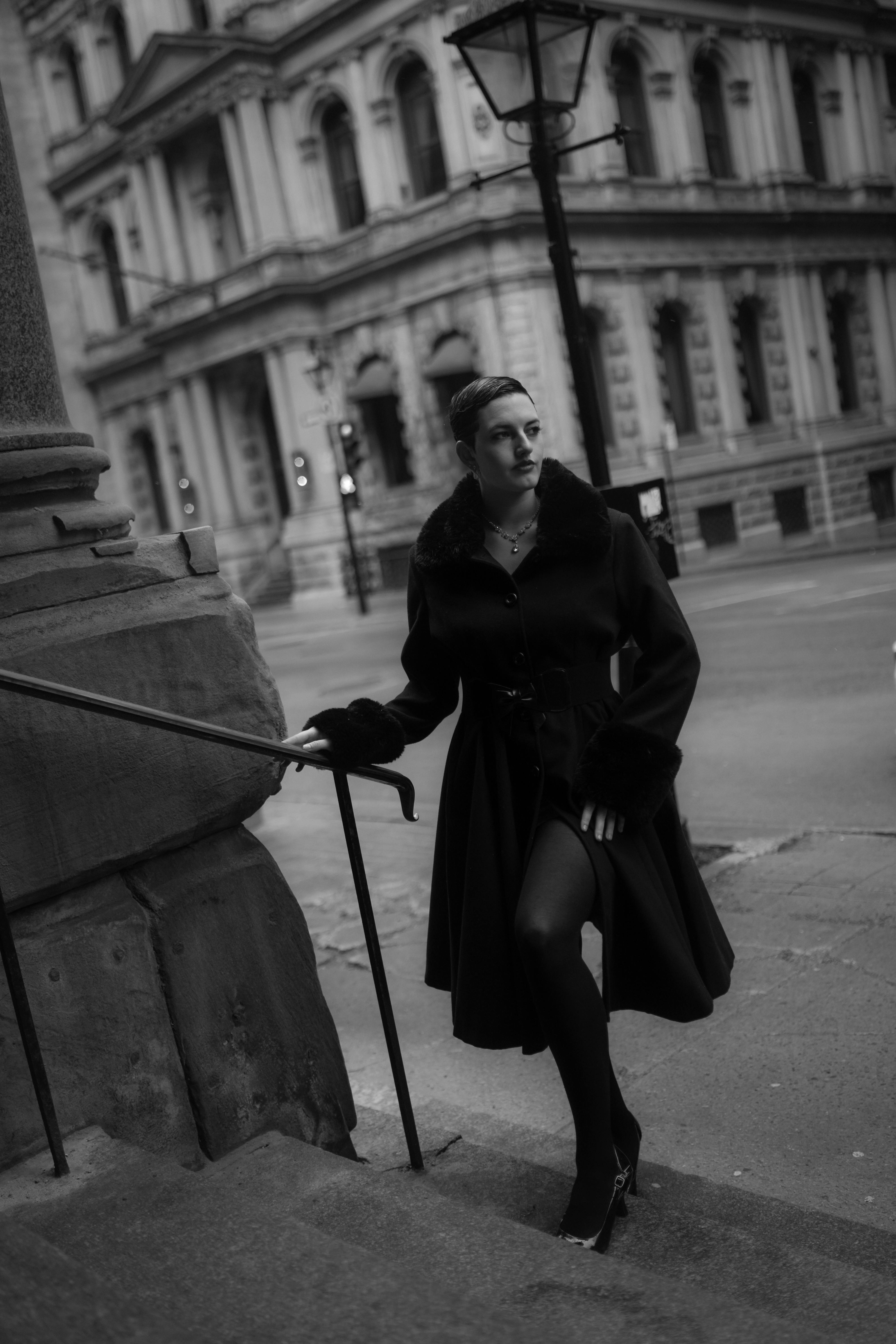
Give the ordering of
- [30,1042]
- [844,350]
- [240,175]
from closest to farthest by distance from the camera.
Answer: [30,1042] < [240,175] < [844,350]

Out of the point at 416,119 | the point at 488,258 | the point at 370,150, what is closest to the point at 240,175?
the point at 370,150

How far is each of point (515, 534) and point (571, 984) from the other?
42.9 inches

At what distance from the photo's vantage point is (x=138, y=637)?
3348 mm

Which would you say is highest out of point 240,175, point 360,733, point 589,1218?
point 240,175

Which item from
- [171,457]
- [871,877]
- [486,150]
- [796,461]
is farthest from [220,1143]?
[171,457]

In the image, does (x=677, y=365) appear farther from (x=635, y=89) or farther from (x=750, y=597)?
(x=750, y=597)

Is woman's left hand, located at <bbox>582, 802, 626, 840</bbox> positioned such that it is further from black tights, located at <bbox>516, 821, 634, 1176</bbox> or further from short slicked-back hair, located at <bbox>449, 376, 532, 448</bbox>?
short slicked-back hair, located at <bbox>449, 376, 532, 448</bbox>

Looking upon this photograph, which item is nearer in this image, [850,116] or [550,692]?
[550,692]

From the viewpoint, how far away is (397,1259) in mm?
2627

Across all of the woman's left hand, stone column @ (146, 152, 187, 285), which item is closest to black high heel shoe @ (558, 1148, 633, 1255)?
the woman's left hand

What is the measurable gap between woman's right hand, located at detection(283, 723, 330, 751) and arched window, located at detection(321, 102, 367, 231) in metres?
34.3

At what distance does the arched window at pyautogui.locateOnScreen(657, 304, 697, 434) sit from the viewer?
34.5m

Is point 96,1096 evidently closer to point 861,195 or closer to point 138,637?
point 138,637

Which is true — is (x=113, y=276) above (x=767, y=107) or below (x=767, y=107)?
above
